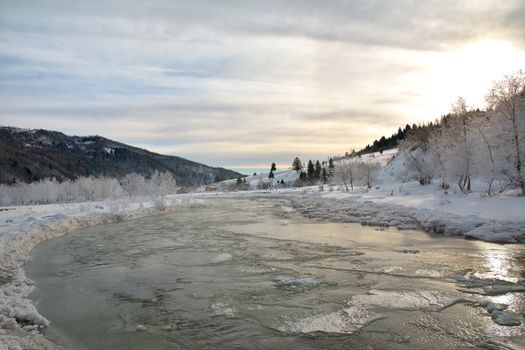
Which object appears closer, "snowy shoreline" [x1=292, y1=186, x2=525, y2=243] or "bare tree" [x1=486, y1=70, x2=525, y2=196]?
"snowy shoreline" [x1=292, y1=186, x2=525, y2=243]

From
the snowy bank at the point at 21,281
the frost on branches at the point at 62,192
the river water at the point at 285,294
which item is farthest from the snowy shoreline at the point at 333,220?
the frost on branches at the point at 62,192

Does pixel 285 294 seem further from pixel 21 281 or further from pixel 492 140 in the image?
pixel 492 140

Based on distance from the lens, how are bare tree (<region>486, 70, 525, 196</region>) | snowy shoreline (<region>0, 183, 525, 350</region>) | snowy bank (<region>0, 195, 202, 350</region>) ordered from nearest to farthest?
snowy bank (<region>0, 195, 202, 350</region>), snowy shoreline (<region>0, 183, 525, 350</region>), bare tree (<region>486, 70, 525, 196</region>)

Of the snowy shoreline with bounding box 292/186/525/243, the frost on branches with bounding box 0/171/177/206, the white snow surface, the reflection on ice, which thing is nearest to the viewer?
the reflection on ice

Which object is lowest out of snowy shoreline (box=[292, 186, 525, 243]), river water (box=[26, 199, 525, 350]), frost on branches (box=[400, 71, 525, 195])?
river water (box=[26, 199, 525, 350])

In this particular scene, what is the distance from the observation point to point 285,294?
1099 centimetres

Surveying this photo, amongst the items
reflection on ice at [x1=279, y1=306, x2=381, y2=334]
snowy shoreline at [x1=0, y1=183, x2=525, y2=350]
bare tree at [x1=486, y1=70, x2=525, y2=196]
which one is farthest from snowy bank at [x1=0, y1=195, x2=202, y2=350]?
bare tree at [x1=486, y1=70, x2=525, y2=196]

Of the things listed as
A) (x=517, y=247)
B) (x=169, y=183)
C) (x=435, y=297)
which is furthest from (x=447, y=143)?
(x=169, y=183)

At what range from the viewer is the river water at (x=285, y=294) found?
26.3 ft

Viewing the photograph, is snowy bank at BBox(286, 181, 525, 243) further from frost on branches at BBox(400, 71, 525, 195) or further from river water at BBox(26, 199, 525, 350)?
frost on branches at BBox(400, 71, 525, 195)

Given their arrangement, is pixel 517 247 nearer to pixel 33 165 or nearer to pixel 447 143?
pixel 447 143

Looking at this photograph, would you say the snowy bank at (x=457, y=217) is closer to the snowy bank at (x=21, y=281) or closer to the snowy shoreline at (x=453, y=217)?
the snowy shoreline at (x=453, y=217)

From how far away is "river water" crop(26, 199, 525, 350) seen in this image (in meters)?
8.03

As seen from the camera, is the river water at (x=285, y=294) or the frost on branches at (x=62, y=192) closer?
the river water at (x=285, y=294)
